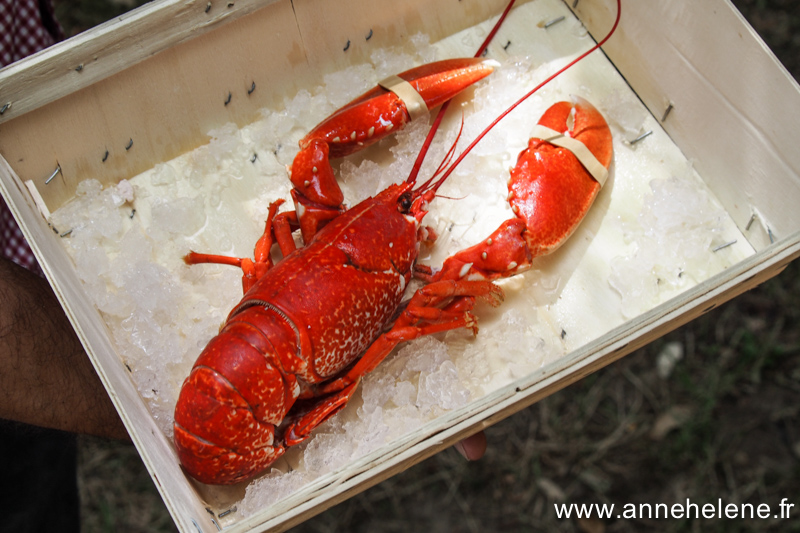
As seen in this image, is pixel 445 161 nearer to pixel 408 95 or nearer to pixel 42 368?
pixel 408 95

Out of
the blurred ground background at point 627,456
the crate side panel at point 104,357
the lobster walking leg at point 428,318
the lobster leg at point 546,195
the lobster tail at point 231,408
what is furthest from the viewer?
the blurred ground background at point 627,456

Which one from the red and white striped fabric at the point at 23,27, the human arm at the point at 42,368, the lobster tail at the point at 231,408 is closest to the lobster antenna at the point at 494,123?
the lobster tail at the point at 231,408

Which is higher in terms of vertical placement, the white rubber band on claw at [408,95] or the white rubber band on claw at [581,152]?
the white rubber band on claw at [408,95]

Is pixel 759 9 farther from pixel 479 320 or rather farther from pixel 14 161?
pixel 14 161

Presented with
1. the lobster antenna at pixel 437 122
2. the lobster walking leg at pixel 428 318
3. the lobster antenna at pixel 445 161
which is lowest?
the lobster walking leg at pixel 428 318

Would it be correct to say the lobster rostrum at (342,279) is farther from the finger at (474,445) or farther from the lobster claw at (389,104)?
the finger at (474,445)

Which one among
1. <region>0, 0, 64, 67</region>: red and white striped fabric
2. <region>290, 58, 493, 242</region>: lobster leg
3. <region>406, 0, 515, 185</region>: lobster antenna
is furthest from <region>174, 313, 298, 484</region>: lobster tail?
<region>0, 0, 64, 67</region>: red and white striped fabric

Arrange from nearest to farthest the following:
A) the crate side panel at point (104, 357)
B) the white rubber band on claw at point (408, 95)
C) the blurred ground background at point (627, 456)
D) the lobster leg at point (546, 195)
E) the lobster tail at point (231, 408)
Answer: the crate side panel at point (104, 357)
the lobster tail at point (231, 408)
the lobster leg at point (546, 195)
the white rubber band on claw at point (408, 95)
the blurred ground background at point (627, 456)

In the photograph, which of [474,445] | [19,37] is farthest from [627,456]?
[19,37]
